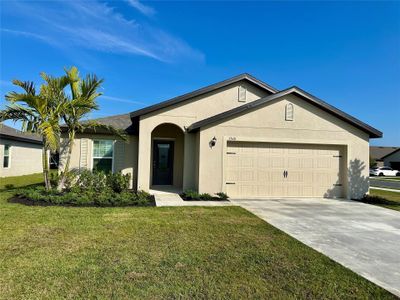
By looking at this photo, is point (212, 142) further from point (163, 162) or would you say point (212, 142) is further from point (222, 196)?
point (163, 162)

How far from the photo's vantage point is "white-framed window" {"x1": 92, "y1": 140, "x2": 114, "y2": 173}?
39.4 ft

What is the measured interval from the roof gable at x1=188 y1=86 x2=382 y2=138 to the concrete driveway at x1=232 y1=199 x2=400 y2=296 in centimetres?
336

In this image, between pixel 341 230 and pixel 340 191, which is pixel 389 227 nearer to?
pixel 341 230

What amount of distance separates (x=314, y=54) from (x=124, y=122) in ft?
36.8

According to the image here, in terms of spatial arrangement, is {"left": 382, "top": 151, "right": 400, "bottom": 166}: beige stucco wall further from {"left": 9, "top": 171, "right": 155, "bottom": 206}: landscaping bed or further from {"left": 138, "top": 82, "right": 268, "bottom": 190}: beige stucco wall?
{"left": 9, "top": 171, "right": 155, "bottom": 206}: landscaping bed

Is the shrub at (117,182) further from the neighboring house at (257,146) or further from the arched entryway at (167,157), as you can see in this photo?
the arched entryway at (167,157)

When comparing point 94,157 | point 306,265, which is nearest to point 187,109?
point 94,157

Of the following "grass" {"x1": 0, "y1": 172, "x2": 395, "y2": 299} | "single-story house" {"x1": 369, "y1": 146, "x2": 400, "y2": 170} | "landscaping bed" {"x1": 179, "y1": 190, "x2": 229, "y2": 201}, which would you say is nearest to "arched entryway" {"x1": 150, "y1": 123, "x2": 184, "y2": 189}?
"landscaping bed" {"x1": 179, "y1": 190, "x2": 229, "y2": 201}

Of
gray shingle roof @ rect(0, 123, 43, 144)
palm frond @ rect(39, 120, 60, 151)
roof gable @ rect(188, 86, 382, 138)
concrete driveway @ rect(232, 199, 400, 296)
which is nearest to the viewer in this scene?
concrete driveway @ rect(232, 199, 400, 296)

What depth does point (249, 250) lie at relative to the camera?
Result: 4.75 metres

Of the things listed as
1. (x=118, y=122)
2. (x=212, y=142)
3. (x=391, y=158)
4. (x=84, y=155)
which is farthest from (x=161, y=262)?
(x=391, y=158)

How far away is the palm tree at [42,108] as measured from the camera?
8.95 m

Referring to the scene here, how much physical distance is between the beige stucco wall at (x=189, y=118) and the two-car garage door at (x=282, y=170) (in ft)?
5.36

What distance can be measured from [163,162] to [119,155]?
233 centimetres
